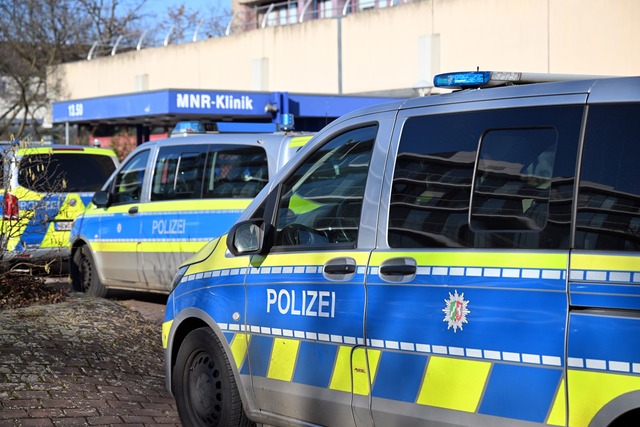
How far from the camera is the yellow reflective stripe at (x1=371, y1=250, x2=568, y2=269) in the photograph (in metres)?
3.80

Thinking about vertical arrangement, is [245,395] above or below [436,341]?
below

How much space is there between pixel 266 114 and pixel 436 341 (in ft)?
62.6

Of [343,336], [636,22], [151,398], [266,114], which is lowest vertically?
[151,398]

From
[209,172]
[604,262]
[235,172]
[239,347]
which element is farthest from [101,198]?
[604,262]

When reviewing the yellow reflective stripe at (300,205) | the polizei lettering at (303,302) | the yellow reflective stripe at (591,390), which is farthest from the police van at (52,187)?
the yellow reflective stripe at (591,390)

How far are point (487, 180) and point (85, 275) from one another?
28.6 ft

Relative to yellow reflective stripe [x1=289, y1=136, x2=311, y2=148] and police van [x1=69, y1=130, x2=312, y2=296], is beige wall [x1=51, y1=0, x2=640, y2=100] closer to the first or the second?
police van [x1=69, y1=130, x2=312, y2=296]

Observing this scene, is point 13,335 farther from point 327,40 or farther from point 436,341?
point 327,40

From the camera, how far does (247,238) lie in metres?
5.32

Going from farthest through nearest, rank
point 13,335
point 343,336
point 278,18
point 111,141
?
point 278,18, point 111,141, point 13,335, point 343,336

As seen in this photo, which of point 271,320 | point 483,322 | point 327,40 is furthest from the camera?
point 327,40

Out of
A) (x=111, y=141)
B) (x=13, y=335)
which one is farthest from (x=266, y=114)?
(x=13, y=335)

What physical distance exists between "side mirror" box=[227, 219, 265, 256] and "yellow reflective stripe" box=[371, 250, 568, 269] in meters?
0.96

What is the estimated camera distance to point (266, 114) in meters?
23.0
